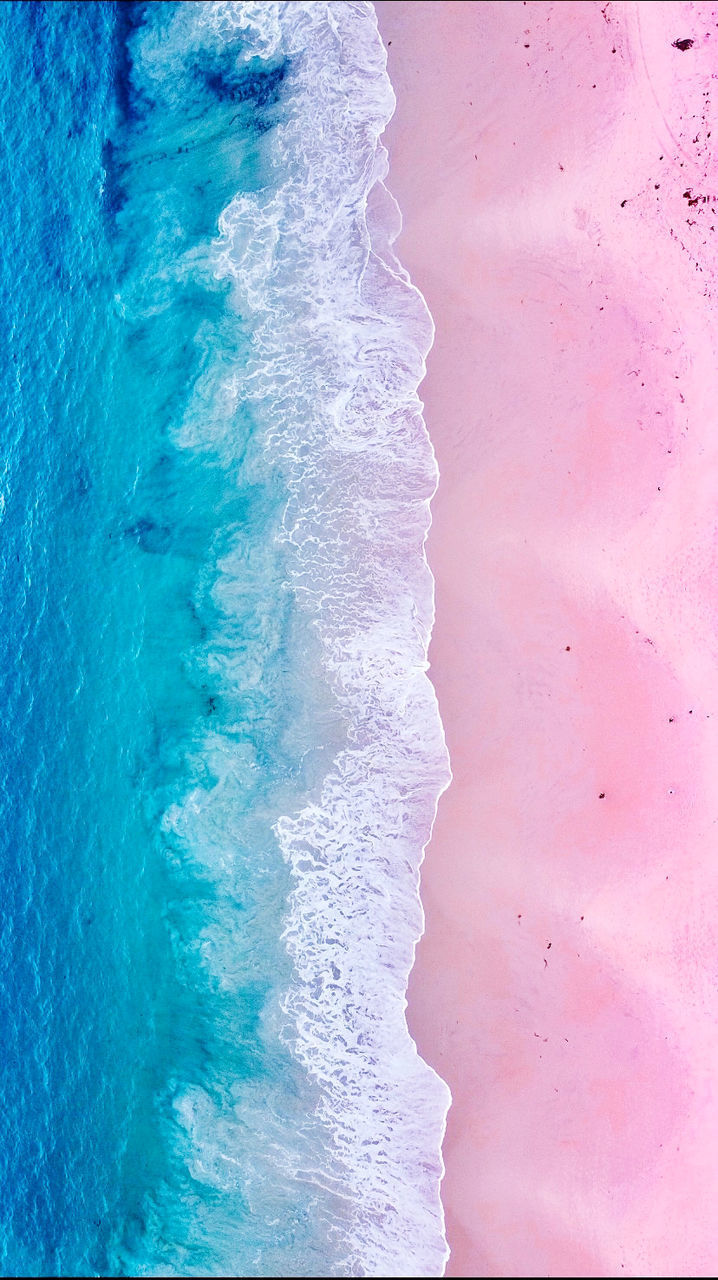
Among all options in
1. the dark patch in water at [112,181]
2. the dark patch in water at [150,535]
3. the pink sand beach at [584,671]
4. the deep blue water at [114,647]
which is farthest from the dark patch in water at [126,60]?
the dark patch in water at [150,535]

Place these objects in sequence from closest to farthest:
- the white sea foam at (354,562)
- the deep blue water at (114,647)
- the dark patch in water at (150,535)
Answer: the white sea foam at (354,562)
the deep blue water at (114,647)
the dark patch in water at (150,535)

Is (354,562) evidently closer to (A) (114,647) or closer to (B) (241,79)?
(A) (114,647)

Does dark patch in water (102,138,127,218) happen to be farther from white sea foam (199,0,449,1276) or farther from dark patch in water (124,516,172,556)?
dark patch in water (124,516,172,556)

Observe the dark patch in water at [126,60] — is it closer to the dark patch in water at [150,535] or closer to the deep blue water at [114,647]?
the deep blue water at [114,647]

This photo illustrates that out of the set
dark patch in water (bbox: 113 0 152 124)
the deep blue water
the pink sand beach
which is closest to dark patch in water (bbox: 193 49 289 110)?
the deep blue water

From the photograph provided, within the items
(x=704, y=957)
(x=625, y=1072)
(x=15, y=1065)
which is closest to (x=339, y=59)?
(x=704, y=957)

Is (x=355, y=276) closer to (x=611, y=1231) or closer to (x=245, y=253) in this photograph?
(x=245, y=253)
